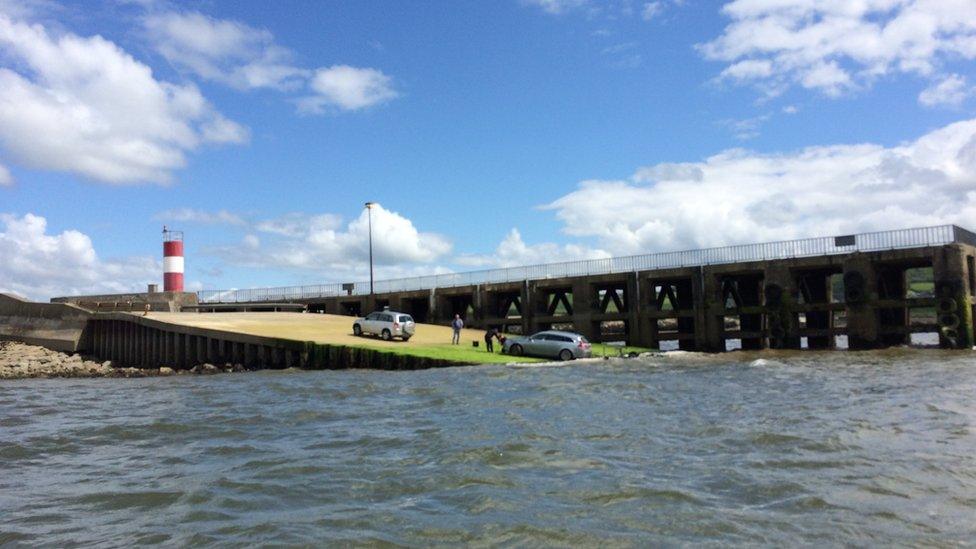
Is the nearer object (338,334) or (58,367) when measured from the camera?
(58,367)

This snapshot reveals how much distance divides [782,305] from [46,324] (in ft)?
150

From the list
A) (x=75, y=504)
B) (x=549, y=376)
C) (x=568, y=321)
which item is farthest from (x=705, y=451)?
(x=568, y=321)

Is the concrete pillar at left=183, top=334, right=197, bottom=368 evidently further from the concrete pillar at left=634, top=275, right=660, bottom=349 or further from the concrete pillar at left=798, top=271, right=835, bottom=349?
the concrete pillar at left=798, top=271, right=835, bottom=349

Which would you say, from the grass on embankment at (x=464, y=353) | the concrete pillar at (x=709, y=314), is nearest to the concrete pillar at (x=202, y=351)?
the grass on embankment at (x=464, y=353)

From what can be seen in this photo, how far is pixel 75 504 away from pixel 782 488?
9.52m

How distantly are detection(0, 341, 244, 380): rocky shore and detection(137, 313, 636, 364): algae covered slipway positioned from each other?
290cm

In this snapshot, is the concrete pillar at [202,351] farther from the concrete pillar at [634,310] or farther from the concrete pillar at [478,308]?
the concrete pillar at [634,310]

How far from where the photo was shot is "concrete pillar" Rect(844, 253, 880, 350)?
39.1m

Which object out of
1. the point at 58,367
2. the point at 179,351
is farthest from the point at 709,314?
the point at 58,367

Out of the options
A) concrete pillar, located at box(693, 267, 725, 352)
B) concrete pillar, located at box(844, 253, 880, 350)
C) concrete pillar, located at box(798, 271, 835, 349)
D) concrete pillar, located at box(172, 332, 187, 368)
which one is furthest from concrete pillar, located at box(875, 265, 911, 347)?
concrete pillar, located at box(172, 332, 187, 368)

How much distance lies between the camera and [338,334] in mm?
40312

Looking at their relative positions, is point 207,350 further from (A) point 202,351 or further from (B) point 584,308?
(B) point 584,308

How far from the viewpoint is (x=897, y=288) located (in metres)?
45.3

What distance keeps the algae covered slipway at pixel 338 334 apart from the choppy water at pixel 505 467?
1173cm
